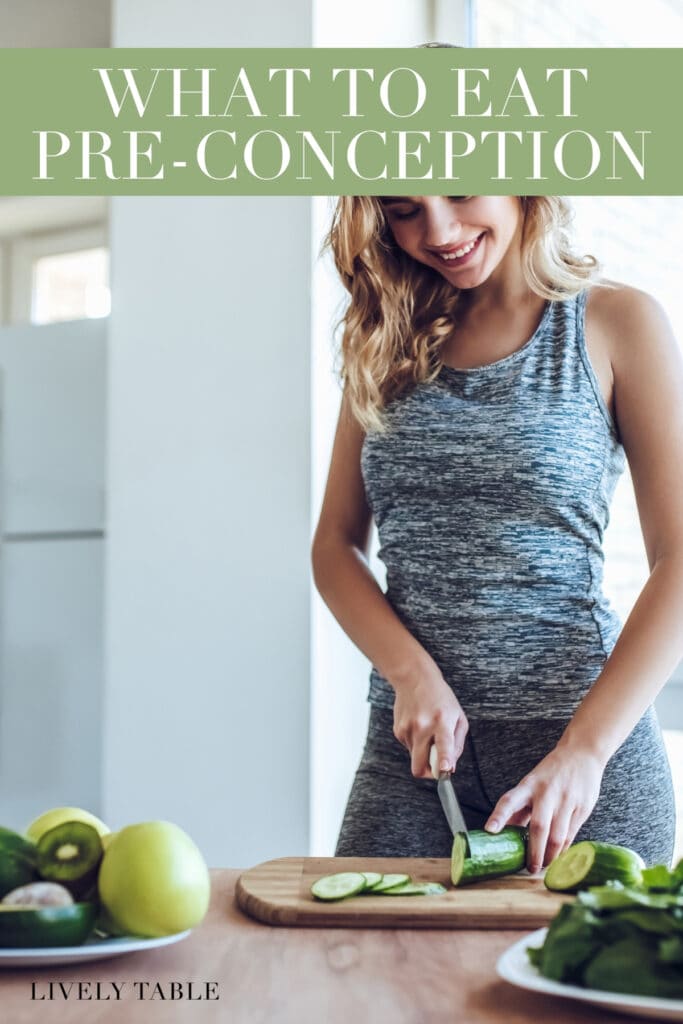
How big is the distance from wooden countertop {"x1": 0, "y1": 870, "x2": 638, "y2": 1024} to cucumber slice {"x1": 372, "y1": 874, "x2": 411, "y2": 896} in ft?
0.19

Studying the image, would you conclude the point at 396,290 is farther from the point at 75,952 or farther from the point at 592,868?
the point at 75,952

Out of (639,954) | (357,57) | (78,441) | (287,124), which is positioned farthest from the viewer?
(78,441)

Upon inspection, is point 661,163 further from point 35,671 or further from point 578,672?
point 35,671

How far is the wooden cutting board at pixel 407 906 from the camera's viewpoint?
89cm

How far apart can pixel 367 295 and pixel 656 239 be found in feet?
3.54

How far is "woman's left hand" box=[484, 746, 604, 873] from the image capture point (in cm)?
102

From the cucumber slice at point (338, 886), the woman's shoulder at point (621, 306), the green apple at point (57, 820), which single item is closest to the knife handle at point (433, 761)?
the cucumber slice at point (338, 886)

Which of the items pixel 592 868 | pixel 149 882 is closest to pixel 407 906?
pixel 592 868

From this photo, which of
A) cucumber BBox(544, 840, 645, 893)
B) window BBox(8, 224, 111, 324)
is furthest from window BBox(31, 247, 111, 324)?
cucumber BBox(544, 840, 645, 893)

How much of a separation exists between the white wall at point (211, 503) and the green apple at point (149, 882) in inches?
59.5

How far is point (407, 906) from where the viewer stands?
90 cm

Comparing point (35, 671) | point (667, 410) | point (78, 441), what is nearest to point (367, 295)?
point (667, 410)

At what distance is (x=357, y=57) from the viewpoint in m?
2.29

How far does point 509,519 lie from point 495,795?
32 centimetres
